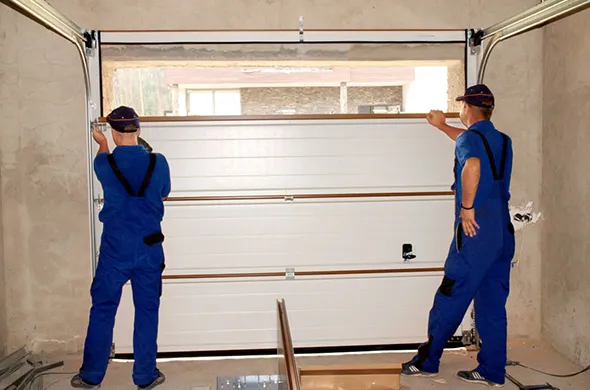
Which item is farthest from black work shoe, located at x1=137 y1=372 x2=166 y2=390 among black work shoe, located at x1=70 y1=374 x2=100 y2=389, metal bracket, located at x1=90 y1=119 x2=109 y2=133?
metal bracket, located at x1=90 y1=119 x2=109 y2=133

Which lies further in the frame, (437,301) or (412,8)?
(412,8)

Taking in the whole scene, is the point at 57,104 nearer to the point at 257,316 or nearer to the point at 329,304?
the point at 257,316

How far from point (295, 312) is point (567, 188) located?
2.44m

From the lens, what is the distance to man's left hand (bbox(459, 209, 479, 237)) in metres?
3.55

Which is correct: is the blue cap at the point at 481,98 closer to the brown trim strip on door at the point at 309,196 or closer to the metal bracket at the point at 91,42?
the brown trim strip on door at the point at 309,196

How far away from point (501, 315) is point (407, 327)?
111cm

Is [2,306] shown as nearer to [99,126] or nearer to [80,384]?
[80,384]

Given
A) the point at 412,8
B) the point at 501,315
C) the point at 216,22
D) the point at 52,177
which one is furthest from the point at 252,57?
the point at 501,315

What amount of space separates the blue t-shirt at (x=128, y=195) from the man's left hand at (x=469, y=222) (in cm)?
205

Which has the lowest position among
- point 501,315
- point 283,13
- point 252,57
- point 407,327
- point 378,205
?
point 407,327

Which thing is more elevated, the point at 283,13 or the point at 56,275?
the point at 283,13

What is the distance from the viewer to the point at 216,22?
14.9 feet

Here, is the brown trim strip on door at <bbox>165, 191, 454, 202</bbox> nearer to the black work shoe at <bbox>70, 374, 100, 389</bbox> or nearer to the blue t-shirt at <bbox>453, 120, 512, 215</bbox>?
the blue t-shirt at <bbox>453, 120, 512, 215</bbox>

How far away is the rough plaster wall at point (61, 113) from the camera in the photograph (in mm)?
4500
